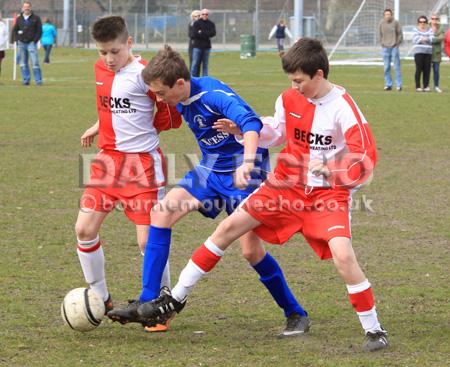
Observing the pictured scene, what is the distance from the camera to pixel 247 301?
603 cm

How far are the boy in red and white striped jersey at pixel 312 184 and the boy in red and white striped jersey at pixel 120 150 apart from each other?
0.58 m

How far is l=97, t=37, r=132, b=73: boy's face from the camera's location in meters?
5.64

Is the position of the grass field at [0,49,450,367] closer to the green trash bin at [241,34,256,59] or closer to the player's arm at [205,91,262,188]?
the player's arm at [205,91,262,188]

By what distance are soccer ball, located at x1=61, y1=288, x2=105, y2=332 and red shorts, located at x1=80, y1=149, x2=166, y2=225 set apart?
0.54m

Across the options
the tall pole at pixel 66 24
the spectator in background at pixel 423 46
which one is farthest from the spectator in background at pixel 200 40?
the tall pole at pixel 66 24

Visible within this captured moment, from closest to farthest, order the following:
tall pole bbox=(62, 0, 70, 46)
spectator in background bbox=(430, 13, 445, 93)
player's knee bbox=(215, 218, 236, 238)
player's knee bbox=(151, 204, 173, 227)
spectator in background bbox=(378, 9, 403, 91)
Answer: player's knee bbox=(215, 218, 236, 238) → player's knee bbox=(151, 204, 173, 227) → spectator in background bbox=(430, 13, 445, 93) → spectator in background bbox=(378, 9, 403, 91) → tall pole bbox=(62, 0, 70, 46)

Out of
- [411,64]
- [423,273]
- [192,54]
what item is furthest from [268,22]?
[423,273]

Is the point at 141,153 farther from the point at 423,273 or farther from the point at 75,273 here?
the point at 423,273

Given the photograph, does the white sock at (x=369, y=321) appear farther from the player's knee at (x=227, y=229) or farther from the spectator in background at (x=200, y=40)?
the spectator in background at (x=200, y=40)

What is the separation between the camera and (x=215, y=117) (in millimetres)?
5434

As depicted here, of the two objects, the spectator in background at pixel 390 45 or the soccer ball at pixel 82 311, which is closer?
the soccer ball at pixel 82 311

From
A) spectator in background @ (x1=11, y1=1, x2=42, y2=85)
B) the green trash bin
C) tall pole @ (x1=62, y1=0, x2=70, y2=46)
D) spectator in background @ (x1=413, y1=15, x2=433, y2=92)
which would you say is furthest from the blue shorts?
tall pole @ (x1=62, y1=0, x2=70, y2=46)

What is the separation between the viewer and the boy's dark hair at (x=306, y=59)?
16.4 feet

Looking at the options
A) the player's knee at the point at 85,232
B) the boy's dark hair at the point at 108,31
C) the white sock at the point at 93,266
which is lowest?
the white sock at the point at 93,266
